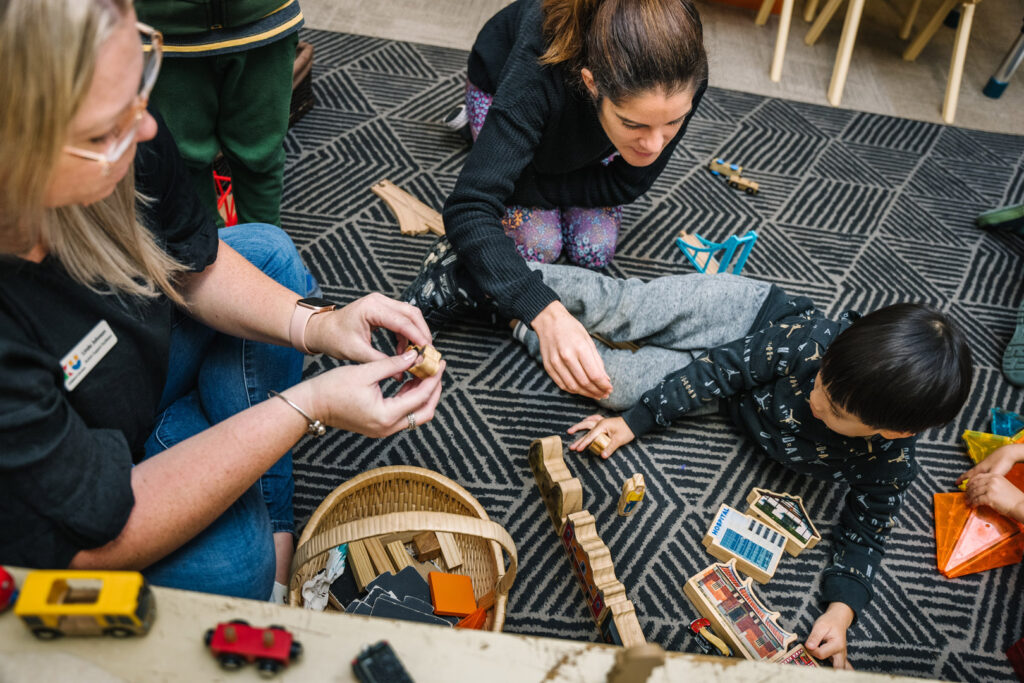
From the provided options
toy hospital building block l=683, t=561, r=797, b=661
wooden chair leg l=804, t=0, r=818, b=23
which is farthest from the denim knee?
wooden chair leg l=804, t=0, r=818, b=23

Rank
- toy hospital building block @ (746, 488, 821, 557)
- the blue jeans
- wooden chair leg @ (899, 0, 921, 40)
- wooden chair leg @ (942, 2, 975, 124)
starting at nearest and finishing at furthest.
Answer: the blue jeans < toy hospital building block @ (746, 488, 821, 557) < wooden chair leg @ (942, 2, 975, 124) < wooden chair leg @ (899, 0, 921, 40)

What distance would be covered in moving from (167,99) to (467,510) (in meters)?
0.91

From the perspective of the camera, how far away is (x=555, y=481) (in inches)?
45.9

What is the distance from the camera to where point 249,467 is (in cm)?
74

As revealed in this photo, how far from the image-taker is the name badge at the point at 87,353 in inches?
26.6

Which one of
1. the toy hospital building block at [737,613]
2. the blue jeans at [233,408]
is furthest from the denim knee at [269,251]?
the toy hospital building block at [737,613]

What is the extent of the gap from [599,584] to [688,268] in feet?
3.15

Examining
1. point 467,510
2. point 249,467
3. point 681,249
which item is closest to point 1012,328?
point 681,249

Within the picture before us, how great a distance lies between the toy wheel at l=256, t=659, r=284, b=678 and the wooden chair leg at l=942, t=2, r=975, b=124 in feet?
9.26

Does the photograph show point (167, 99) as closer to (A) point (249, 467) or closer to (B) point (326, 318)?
(B) point (326, 318)

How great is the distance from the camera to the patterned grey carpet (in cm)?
124

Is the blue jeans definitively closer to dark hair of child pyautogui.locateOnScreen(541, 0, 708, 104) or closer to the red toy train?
the red toy train

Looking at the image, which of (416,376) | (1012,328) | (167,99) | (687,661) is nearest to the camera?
(687,661)

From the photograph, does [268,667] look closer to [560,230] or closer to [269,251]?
[269,251]
